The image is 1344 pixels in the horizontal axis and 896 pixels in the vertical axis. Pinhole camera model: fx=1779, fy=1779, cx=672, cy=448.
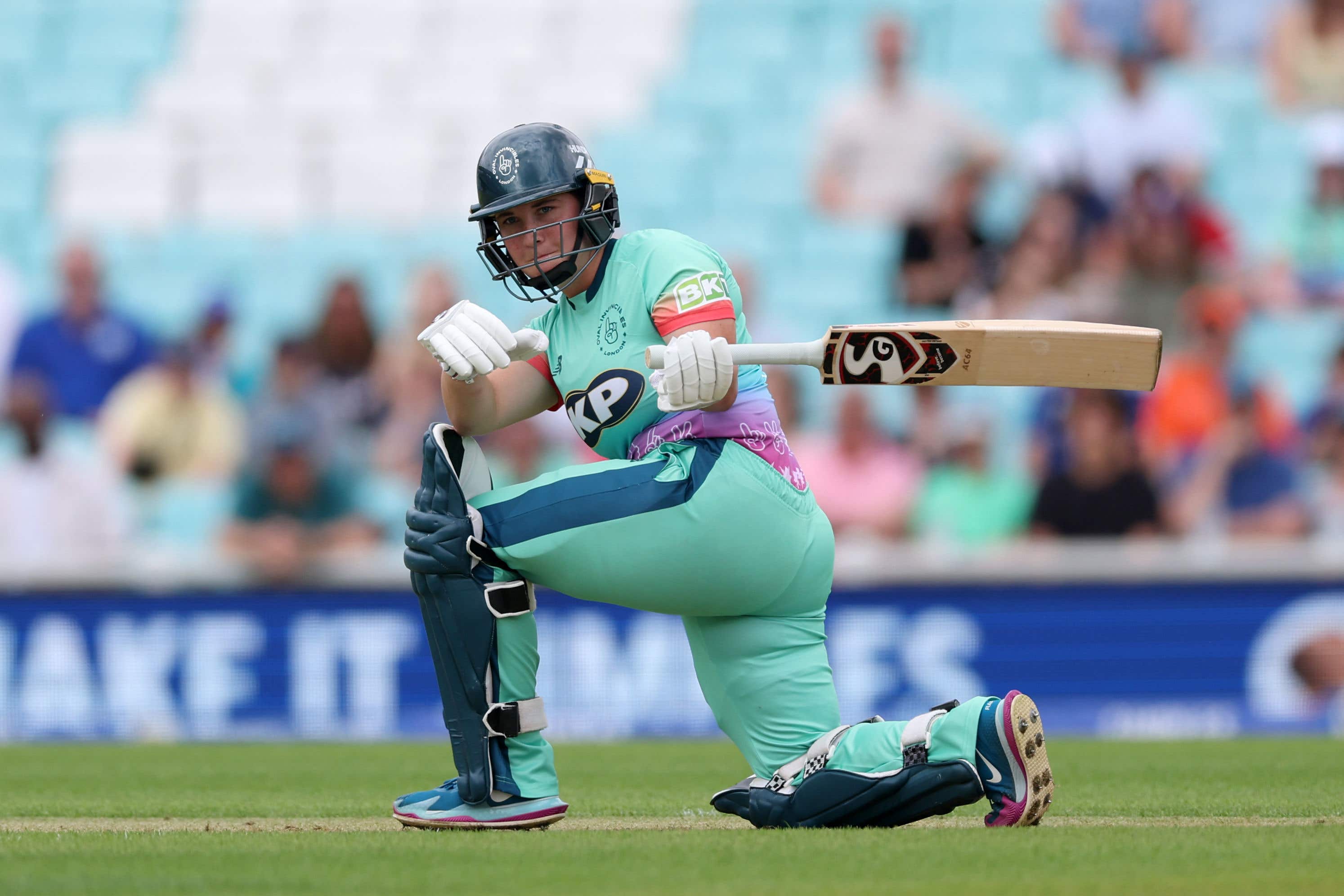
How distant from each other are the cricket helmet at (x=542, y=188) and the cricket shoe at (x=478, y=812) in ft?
3.53

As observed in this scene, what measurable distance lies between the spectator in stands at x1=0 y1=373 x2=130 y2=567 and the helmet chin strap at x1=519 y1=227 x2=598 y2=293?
5.64 metres

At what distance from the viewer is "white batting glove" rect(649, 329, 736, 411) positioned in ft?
11.1

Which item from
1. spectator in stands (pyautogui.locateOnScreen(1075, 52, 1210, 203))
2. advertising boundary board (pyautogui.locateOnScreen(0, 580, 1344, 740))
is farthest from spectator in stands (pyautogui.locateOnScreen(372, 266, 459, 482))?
spectator in stands (pyautogui.locateOnScreen(1075, 52, 1210, 203))

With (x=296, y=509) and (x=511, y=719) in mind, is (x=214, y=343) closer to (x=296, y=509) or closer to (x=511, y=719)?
(x=296, y=509)

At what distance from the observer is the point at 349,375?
9.35m

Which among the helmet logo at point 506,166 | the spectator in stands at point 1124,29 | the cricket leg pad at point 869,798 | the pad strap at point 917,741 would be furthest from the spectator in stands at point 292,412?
the pad strap at point 917,741

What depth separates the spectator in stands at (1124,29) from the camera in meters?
11.0

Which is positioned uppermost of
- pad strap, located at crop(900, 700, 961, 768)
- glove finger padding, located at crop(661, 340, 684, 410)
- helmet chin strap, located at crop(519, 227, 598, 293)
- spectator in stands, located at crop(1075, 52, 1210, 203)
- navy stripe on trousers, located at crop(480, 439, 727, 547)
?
spectator in stands, located at crop(1075, 52, 1210, 203)

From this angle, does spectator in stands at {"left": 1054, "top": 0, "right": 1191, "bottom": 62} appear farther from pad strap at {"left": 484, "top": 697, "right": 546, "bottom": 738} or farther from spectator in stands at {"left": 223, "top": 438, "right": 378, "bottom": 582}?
pad strap at {"left": 484, "top": 697, "right": 546, "bottom": 738}

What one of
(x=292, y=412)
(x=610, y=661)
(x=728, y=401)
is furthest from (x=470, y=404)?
(x=292, y=412)

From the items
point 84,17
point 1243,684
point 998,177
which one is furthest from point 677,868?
point 84,17

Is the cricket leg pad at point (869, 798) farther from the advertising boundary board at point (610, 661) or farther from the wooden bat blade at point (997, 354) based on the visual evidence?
the advertising boundary board at point (610, 661)

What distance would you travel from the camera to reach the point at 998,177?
10281mm

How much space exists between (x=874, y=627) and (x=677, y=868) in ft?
17.5
